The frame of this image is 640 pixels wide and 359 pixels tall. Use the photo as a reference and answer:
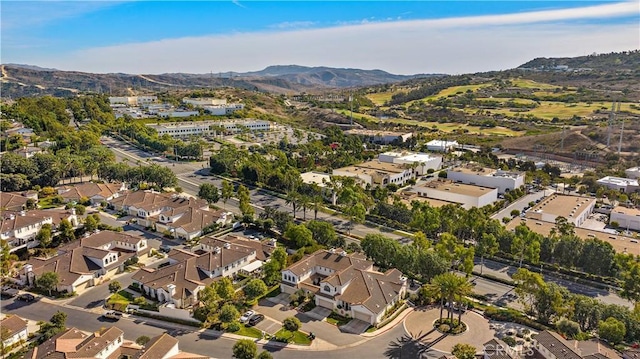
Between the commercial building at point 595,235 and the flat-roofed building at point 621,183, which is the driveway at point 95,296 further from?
the flat-roofed building at point 621,183

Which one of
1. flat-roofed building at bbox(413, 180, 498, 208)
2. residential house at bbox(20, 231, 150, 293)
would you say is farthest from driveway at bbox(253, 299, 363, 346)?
flat-roofed building at bbox(413, 180, 498, 208)

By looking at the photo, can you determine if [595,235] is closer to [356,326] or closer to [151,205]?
[356,326]

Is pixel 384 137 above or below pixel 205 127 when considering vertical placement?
below

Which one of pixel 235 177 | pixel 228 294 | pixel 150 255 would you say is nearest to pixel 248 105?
pixel 235 177

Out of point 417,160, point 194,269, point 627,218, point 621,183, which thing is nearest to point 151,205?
point 194,269

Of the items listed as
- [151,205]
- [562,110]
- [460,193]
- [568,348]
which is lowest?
[568,348]

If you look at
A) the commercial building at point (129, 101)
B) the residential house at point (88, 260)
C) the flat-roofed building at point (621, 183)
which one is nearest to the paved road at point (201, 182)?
the residential house at point (88, 260)

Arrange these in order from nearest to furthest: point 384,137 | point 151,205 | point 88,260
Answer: point 88,260
point 151,205
point 384,137

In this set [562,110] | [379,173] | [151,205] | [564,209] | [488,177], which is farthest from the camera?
[562,110]
